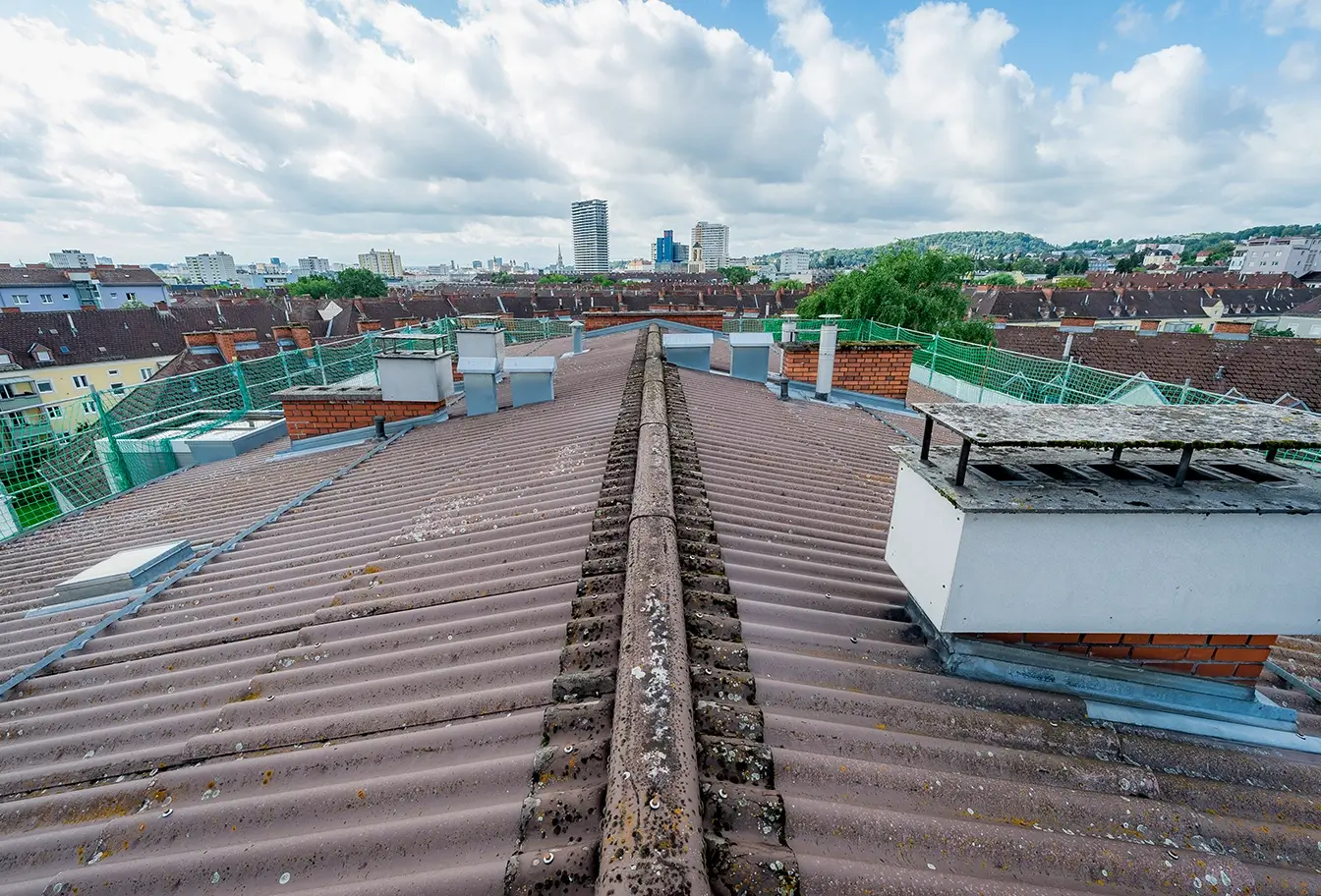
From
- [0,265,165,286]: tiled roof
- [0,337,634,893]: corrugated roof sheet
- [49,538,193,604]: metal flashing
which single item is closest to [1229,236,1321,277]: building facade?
[0,337,634,893]: corrugated roof sheet

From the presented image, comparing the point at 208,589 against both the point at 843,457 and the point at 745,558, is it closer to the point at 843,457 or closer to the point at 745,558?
the point at 745,558

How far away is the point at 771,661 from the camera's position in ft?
6.70

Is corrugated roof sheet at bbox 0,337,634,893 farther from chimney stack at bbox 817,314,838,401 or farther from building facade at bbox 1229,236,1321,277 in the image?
building facade at bbox 1229,236,1321,277

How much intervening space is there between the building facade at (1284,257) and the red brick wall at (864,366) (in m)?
126

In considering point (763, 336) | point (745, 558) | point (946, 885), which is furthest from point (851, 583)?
Result: point (763, 336)

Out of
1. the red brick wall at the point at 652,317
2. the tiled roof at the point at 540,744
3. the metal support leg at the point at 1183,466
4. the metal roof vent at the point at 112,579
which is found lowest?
the metal roof vent at the point at 112,579

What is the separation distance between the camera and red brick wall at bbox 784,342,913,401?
341 inches

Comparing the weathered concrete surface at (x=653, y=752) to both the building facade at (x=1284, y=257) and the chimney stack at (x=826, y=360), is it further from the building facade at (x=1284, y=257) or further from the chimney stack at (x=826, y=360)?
the building facade at (x=1284, y=257)

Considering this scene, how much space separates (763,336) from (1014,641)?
21.6 feet

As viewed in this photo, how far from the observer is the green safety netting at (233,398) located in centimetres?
906

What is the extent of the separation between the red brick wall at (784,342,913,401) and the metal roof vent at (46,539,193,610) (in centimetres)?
776

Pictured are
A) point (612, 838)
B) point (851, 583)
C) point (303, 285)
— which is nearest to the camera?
point (612, 838)

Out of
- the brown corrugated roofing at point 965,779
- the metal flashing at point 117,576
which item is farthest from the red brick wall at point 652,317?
the brown corrugated roofing at point 965,779

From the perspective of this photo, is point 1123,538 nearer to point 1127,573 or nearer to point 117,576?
point 1127,573
